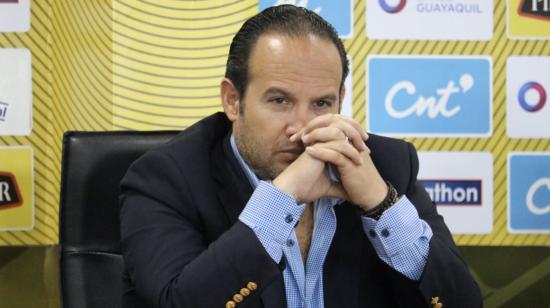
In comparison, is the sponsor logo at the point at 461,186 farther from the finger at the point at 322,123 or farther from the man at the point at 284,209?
the finger at the point at 322,123

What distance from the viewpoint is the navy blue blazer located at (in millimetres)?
1529

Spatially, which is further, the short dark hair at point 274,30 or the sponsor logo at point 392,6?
the sponsor logo at point 392,6

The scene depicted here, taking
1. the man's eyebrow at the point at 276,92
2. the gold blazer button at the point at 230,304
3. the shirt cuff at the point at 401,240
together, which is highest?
the man's eyebrow at the point at 276,92

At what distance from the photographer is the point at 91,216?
195 cm

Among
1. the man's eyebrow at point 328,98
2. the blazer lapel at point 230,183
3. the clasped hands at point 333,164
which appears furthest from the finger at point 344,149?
the blazer lapel at point 230,183

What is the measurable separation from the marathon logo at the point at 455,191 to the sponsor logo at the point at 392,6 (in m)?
0.67

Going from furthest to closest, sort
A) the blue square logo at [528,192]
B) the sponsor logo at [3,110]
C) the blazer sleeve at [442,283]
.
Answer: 1. the blue square logo at [528,192]
2. the sponsor logo at [3,110]
3. the blazer sleeve at [442,283]

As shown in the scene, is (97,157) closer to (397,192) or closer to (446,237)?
(397,192)

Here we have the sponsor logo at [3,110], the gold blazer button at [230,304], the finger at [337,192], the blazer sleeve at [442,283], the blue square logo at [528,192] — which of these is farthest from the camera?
the blue square logo at [528,192]

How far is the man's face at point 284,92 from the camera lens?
171cm

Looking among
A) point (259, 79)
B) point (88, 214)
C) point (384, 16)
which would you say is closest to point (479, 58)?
point (384, 16)

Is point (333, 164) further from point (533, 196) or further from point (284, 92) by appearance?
point (533, 196)

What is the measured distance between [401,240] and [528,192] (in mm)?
1642

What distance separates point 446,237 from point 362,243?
19cm
